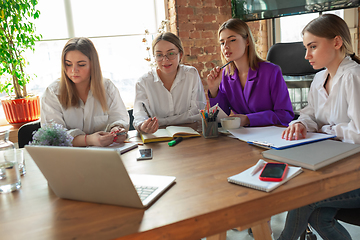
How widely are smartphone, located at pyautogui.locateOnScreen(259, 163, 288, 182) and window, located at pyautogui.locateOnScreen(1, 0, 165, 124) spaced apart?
2.82 metres

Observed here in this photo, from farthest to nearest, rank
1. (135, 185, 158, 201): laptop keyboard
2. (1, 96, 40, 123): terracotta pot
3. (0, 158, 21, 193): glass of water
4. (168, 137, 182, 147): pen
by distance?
1. (1, 96, 40, 123): terracotta pot
2. (168, 137, 182, 147): pen
3. (0, 158, 21, 193): glass of water
4. (135, 185, 158, 201): laptop keyboard

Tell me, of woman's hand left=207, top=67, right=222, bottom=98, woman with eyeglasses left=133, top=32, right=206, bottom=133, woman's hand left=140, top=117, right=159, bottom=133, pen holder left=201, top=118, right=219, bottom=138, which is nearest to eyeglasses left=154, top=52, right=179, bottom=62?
woman with eyeglasses left=133, top=32, right=206, bottom=133

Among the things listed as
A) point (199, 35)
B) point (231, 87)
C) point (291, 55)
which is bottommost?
point (231, 87)

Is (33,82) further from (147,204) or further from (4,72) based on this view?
(147,204)

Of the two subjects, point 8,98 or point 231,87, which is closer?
point 231,87

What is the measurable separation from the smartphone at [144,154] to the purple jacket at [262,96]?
0.77m

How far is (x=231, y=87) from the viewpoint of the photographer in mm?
2025

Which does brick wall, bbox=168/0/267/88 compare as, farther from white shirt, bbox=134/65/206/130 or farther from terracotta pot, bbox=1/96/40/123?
terracotta pot, bbox=1/96/40/123

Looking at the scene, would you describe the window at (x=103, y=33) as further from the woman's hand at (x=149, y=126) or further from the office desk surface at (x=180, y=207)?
the office desk surface at (x=180, y=207)

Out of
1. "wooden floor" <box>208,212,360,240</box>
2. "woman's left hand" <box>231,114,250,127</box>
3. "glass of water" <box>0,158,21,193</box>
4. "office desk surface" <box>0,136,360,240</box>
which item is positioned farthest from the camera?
"wooden floor" <box>208,212,360,240</box>

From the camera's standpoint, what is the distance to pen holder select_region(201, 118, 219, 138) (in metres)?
1.42

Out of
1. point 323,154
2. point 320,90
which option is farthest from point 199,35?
point 323,154

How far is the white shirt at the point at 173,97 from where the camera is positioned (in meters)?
1.98

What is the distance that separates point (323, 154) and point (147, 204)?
0.63 metres
